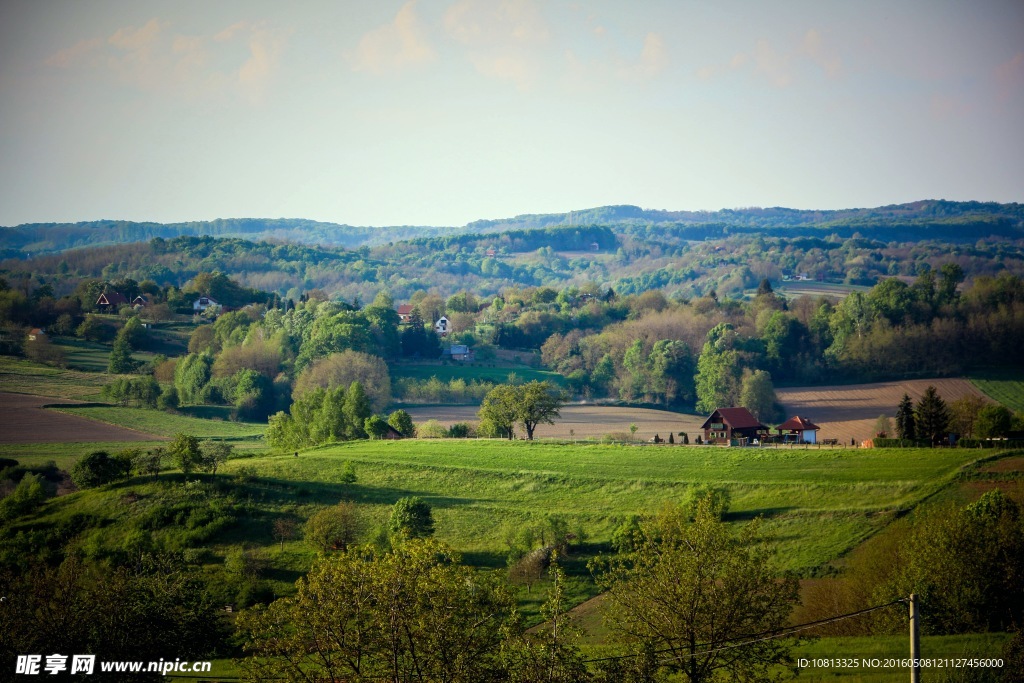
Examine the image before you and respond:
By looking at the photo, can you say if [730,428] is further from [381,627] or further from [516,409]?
[381,627]

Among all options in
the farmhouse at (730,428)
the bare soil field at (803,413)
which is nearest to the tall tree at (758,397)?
Answer: the bare soil field at (803,413)

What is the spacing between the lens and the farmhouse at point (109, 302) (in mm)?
135625

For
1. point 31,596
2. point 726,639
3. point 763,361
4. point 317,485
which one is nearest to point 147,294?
point 763,361

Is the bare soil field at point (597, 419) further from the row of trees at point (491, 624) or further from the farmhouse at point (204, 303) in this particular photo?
the farmhouse at point (204, 303)

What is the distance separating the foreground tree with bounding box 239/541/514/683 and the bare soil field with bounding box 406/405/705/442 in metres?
57.0

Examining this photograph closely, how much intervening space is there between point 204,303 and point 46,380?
53805mm

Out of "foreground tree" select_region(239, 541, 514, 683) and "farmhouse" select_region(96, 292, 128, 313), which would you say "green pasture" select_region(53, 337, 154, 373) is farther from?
"foreground tree" select_region(239, 541, 514, 683)

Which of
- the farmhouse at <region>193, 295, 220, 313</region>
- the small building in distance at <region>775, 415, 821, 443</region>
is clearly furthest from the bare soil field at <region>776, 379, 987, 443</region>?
the farmhouse at <region>193, 295, 220, 313</region>

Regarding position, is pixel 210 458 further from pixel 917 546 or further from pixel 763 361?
pixel 763 361

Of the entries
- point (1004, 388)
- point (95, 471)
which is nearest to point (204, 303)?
point (95, 471)

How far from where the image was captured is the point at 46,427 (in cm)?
7688

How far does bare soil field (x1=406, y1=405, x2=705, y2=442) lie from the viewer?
8694 cm

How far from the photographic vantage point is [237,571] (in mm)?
41531

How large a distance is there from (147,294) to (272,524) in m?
111
